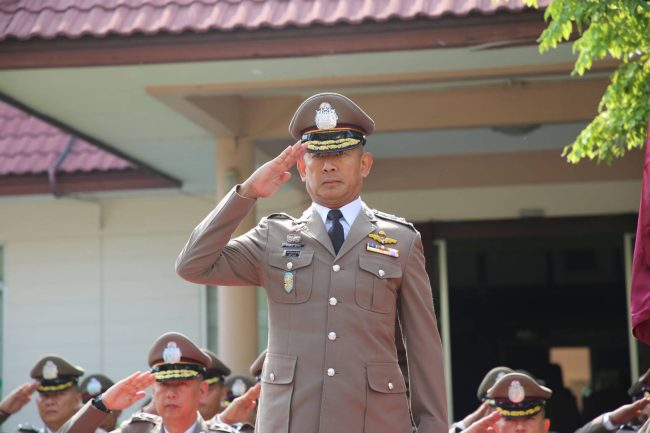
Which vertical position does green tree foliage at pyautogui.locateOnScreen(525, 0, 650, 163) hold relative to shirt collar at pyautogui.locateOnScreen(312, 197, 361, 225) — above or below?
above

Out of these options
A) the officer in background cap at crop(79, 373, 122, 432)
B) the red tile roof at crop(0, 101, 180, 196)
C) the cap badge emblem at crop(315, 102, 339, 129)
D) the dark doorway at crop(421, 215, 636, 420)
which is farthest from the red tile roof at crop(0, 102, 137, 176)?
the cap badge emblem at crop(315, 102, 339, 129)

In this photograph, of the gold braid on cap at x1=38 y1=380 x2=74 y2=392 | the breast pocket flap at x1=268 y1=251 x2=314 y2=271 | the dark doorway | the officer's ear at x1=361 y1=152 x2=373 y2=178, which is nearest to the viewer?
the breast pocket flap at x1=268 y1=251 x2=314 y2=271

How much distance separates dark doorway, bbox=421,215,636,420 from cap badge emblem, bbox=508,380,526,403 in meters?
5.04

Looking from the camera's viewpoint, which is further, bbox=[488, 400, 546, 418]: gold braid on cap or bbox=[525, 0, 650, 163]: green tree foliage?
bbox=[488, 400, 546, 418]: gold braid on cap

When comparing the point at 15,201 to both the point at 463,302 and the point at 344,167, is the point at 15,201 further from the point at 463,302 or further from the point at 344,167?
the point at 344,167

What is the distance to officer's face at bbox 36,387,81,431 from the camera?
8930 millimetres

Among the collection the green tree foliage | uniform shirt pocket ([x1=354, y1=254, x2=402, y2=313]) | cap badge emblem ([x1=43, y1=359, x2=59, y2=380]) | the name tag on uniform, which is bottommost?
cap badge emblem ([x1=43, y1=359, x2=59, y2=380])

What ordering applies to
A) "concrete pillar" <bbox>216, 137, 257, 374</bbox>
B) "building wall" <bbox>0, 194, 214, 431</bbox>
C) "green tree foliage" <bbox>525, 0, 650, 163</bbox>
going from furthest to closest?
"building wall" <bbox>0, 194, 214, 431</bbox> → "concrete pillar" <bbox>216, 137, 257, 374</bbox> → "green tree foliage" <bbox>525, 0, 650, 163</bbox>

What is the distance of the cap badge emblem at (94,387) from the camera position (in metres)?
10.1

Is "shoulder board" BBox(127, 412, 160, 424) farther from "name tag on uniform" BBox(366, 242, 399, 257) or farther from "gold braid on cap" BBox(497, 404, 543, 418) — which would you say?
"name tag on uniform" BBox(366, 242, 399, 257)

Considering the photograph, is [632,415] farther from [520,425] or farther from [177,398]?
[177,398]

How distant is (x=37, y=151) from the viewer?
43.4 feet

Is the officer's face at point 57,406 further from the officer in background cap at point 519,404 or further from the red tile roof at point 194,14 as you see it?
the officer in background cap at point 519,404

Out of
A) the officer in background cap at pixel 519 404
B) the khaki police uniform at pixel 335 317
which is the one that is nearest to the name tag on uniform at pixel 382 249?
the khaki police uniform at pixel 335 317
